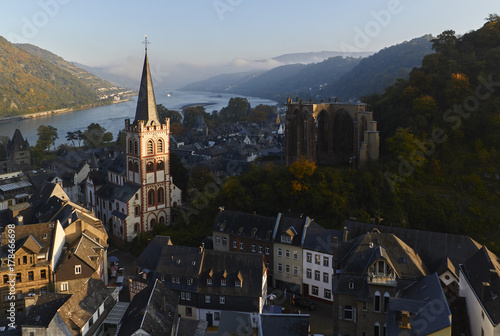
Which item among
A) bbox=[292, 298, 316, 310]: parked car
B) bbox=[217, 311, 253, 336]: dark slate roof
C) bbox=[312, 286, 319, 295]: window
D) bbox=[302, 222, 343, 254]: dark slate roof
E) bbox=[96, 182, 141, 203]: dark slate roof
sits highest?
bbox=[96, 182, 141, 203]: dark slate roof

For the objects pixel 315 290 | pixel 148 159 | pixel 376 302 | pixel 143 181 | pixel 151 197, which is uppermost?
pixel 148 159

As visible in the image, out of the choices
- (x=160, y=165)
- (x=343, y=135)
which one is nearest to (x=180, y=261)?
(x=160, y=165)

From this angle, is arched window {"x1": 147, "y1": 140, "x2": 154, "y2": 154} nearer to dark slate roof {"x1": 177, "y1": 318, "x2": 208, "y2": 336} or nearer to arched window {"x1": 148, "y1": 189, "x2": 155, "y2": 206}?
arched window {"x1": 148, "y1": 189, "x2": 155, "y2": 206}

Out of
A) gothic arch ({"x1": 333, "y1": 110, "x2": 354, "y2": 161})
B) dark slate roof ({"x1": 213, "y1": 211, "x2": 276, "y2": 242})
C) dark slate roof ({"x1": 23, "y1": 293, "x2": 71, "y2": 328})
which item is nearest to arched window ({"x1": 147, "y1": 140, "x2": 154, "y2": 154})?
dark slate roof ({"x1": 213, "y1": 211, "x2": 276, "y2": 242})

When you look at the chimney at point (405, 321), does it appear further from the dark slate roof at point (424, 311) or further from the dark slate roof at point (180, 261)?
the dark slate roof at point (180, 261)

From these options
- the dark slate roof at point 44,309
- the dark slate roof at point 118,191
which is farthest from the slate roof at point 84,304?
the dark slate roof at point 118,191

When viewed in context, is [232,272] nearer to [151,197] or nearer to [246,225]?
[246,225]

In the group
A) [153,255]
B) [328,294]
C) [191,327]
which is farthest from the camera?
[153,255]
